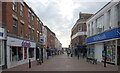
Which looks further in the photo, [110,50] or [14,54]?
[110,50]

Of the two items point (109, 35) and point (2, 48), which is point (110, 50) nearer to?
point (109, 35)

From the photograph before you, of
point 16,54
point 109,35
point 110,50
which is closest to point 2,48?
point 16,54

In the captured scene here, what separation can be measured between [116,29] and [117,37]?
39.0 inches

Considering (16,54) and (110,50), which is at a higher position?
(110,50)

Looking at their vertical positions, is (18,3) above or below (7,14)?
above

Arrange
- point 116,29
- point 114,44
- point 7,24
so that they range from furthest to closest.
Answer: point 114,44, point 116,29, point 7,24

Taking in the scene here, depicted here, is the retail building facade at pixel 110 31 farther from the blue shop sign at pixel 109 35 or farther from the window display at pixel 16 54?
the window display at pixel 16 54

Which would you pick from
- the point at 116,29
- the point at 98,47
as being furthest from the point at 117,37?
the point at 98,47

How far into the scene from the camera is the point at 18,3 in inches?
629

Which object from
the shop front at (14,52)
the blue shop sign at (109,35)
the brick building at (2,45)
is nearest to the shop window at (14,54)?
the shop front at (14,52)

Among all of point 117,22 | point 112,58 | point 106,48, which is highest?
point 117,22

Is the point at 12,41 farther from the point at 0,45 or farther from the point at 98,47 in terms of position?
the point at 98,47

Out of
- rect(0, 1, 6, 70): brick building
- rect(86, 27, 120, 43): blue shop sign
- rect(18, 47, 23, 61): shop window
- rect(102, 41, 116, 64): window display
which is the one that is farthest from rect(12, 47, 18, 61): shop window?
rect(86, 27, 120, 43): blue shop sign

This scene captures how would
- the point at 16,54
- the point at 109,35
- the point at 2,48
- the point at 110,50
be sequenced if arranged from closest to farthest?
the point at 2,48 → the point at 109,35 → the point at 16,54 → the point at 110,50
